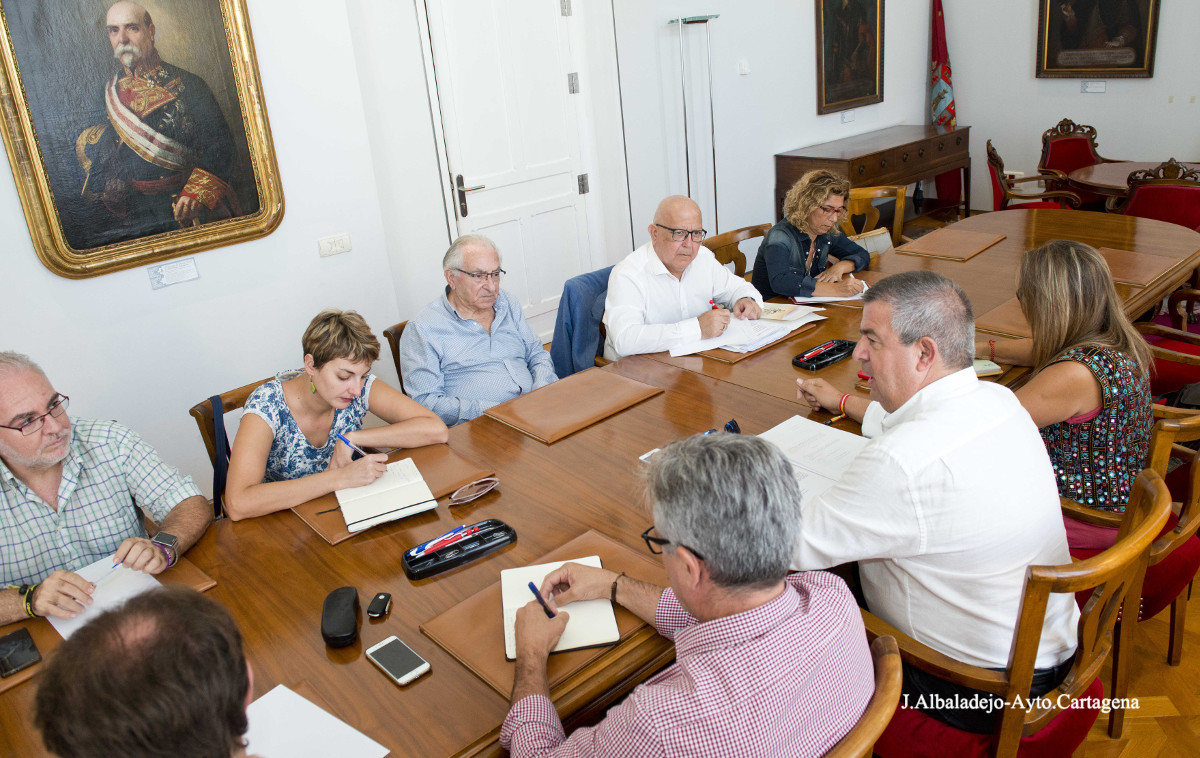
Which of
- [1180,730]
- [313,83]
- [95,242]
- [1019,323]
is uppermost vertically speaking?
[313,83]

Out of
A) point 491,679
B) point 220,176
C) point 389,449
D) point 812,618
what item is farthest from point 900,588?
point 220,176

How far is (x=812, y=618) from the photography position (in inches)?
43.9

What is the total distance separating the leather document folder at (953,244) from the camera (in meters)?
3.50

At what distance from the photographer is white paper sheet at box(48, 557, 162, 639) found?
1562 millimetres

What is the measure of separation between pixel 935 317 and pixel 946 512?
0.41 metres

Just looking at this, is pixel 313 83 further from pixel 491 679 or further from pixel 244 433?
pixel 491 679

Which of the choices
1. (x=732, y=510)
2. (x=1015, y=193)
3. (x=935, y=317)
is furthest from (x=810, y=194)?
(x=1015, y=193)

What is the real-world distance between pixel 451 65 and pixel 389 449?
9.41 ft

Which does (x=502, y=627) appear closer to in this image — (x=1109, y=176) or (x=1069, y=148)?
(x=1109, y=176)

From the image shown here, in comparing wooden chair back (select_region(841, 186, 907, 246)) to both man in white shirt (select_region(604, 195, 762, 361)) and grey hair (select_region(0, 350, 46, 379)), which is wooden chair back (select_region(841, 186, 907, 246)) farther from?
grey hair (select_region(0, 350, 46, 379))

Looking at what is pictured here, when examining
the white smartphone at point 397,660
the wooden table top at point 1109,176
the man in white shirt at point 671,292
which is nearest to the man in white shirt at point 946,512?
the white smartphone at point 397,660

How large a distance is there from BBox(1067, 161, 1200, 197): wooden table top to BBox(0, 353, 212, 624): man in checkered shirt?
16.7 ft

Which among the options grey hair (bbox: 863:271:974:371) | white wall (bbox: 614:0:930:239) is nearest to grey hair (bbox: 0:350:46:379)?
grey hair (bbox: 863:271:974:371)

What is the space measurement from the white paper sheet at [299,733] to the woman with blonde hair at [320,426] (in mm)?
683
